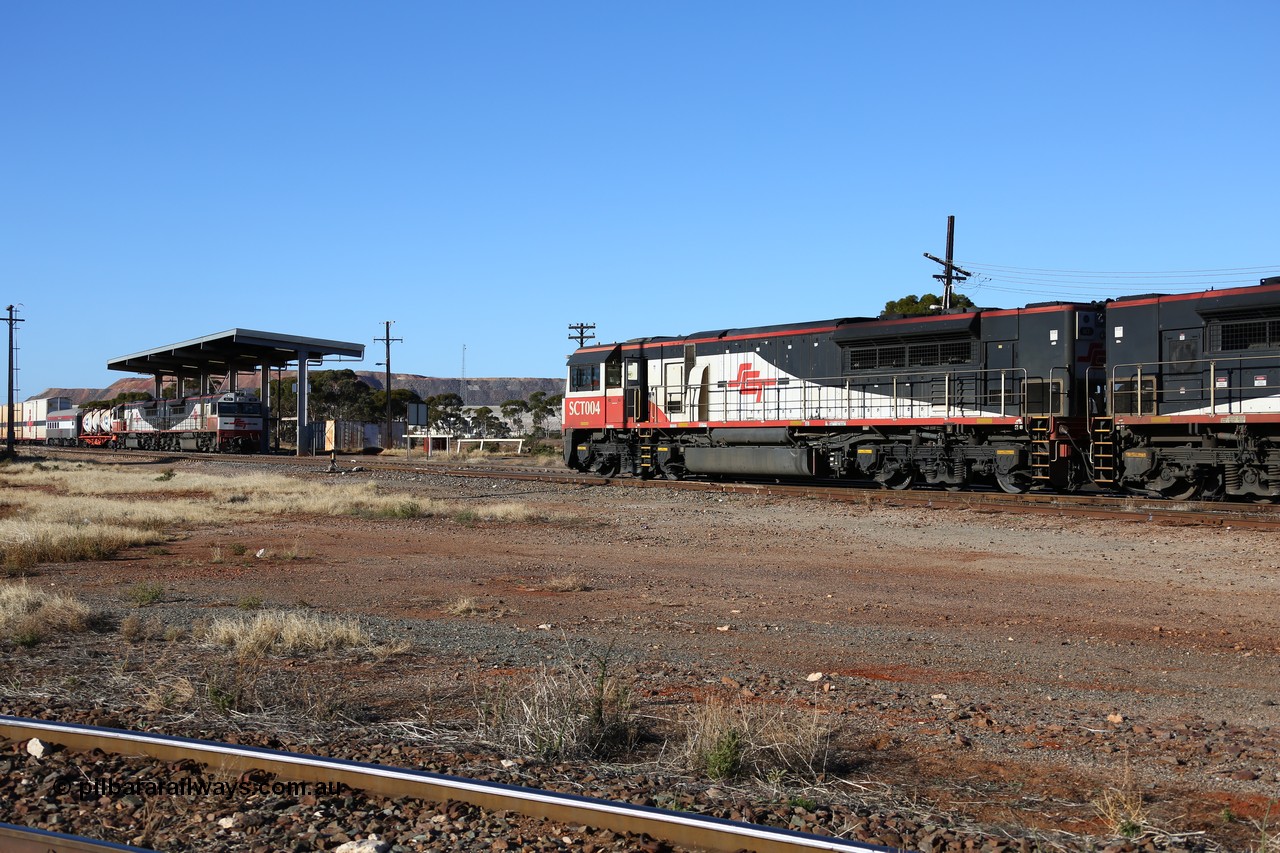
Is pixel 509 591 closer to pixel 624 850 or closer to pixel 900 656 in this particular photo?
pixel 900 656

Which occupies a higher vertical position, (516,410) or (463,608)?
(516,410)

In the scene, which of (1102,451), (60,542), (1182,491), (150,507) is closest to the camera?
(60,542)

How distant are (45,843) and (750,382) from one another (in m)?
23.7

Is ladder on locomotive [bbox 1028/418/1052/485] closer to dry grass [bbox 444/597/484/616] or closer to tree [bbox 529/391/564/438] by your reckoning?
dry grass [bbox 444/597/484/616]

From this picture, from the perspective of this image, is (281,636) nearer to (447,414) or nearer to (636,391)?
(636,391)

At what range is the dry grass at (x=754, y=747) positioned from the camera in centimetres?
526

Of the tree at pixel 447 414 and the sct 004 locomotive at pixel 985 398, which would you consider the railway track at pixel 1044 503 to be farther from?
the tree at pixel 447 414

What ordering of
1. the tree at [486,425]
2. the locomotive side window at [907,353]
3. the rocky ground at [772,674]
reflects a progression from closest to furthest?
the rocky ground at [772,674] < the locomotive side window at [907,353] < the tree at [486,425]

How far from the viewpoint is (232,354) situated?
195ft

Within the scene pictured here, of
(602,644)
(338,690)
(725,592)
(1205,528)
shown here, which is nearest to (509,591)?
(725,592)

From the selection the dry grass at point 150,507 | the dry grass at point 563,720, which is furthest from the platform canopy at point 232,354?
the dry grass at point 563,720

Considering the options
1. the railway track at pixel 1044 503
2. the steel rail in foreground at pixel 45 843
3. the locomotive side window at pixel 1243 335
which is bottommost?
the steel rail in foreground at pixel 45 843

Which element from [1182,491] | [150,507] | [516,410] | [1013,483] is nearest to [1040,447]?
[1013,483]

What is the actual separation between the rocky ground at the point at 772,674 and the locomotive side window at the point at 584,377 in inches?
582
